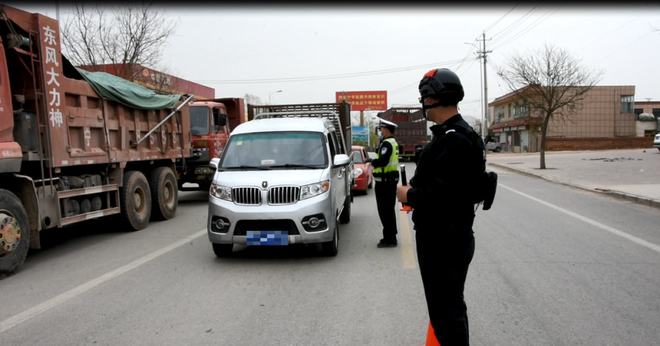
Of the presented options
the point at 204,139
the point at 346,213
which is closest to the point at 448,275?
the point at 346,213

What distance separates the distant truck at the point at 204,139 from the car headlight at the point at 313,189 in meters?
7.23

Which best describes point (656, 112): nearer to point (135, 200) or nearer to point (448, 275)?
point (135, 200)

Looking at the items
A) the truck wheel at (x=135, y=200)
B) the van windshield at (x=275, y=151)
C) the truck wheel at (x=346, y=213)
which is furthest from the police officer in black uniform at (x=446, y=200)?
the truck wheel at (x=135, y=200)

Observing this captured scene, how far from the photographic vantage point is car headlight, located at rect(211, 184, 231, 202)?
6734 millimetres

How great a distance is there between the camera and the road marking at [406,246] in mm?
6633

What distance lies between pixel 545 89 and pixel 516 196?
13610mm

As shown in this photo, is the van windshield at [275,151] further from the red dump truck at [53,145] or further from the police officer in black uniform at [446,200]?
the police officer in black uniform at [446,200]

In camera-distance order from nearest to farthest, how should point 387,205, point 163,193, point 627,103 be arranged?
point 387,205 → point 163,193 → point 627,103

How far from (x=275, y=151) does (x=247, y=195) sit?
109 cm

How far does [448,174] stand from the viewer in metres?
2.77

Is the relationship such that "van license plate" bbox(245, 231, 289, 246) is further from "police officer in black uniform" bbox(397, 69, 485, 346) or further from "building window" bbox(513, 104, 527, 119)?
"building window" bbox(513, 104, 527, 119)

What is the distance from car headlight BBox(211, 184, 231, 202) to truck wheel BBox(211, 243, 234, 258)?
0.66m

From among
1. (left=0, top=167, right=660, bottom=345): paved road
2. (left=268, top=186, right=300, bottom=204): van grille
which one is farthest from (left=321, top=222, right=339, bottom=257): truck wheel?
(left=268, top=186, right=300, bottom=204): van grille

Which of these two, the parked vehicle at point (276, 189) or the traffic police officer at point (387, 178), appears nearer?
the parked vehicle at point (276, 189)
